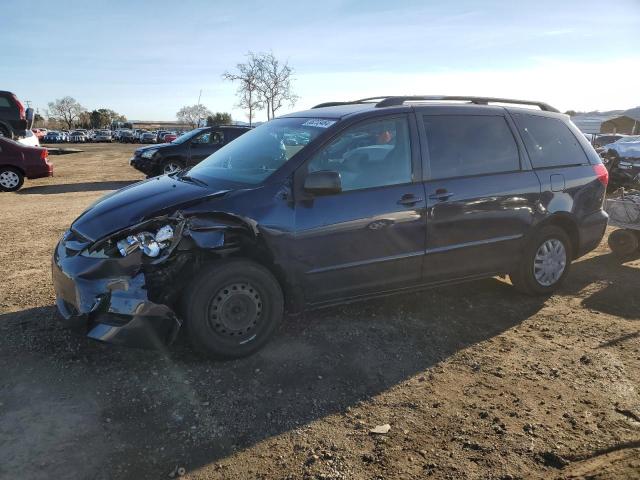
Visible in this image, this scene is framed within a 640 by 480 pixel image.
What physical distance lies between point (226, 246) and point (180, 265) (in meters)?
0.34

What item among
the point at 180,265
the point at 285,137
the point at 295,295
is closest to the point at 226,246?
the point at 180,265

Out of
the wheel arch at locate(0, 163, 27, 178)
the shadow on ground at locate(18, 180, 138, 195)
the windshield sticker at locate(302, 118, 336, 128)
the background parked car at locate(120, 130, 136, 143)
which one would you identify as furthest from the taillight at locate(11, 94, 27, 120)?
the background parked car at locate(120, 130, 136, 143)

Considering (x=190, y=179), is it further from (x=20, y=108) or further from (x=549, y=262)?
(x=20, y=108)

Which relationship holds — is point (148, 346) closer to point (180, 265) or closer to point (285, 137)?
point (180, 265)

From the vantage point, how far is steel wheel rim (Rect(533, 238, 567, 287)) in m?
4.91

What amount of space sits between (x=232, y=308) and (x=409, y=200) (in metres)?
1.65

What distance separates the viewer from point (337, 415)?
3.02m

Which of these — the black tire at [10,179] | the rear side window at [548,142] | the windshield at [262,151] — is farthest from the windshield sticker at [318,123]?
the black tire at [10,179]

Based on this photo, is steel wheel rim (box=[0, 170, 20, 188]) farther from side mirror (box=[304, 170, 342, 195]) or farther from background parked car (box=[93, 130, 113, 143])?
background parked car (box=[93, 130, 113, 143])

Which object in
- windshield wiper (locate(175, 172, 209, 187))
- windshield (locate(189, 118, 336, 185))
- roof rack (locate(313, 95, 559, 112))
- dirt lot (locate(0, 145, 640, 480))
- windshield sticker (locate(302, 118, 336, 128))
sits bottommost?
dirt lot (locate(0, 145, 640, 480))

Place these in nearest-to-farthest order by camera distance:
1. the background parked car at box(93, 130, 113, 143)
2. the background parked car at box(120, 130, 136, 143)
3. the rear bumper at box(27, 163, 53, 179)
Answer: the rear bumper at box(27, 163, 53, 179), the background parked car at box(120, 130, 136, 143), the background parked car at box(93, 130, 113, 143)

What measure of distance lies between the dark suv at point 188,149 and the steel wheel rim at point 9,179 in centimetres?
305

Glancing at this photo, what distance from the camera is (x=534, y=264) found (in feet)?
16.0

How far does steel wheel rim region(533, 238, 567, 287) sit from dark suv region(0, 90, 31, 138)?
59.0ft
